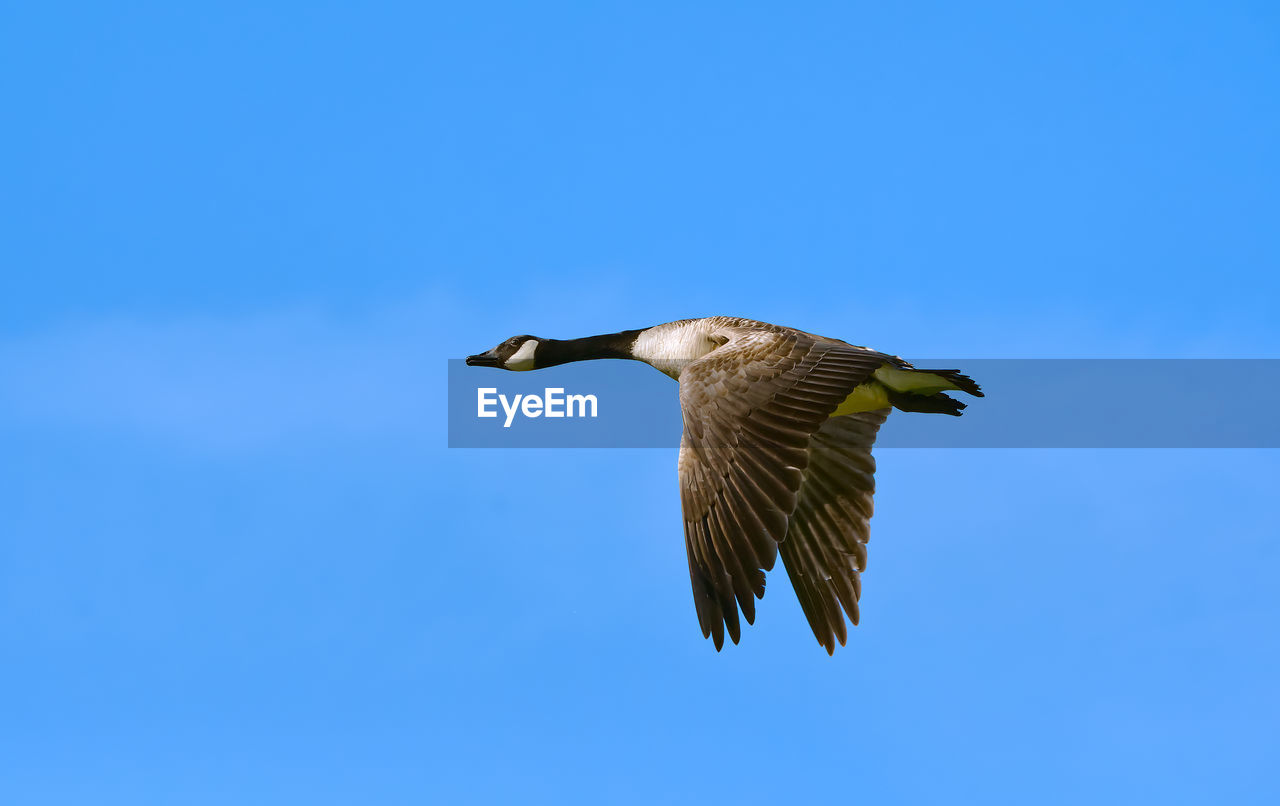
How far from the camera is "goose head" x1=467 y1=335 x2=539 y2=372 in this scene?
14836mm

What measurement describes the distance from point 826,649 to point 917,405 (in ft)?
7.55

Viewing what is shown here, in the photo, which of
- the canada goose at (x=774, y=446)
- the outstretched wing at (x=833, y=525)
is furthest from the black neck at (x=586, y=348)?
the outstretched wing at (x=833, y=525)

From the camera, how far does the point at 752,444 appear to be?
962 centimetres

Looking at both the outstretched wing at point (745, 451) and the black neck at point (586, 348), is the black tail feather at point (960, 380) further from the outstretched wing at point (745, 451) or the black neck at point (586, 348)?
the black neck at point (586, 348)

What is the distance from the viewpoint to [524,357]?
48.8 feet

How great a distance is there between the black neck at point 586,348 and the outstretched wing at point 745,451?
2745 mm

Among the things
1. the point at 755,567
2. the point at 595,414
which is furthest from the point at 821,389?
the point at 595,414

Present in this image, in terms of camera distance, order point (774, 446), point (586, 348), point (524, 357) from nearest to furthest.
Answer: point (774, 446) → point (586, 348) → point (524, 357)

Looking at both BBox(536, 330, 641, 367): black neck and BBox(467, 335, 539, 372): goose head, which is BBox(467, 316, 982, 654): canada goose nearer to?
BBox(536, 330, 641, 367): black neck

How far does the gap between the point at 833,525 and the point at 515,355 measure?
173 inches

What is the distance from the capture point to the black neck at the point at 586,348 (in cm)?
1362

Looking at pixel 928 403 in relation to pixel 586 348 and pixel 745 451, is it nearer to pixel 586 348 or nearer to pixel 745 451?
pixel 745 451

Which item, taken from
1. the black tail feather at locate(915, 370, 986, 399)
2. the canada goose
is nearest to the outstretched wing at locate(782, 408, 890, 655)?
the canada goose

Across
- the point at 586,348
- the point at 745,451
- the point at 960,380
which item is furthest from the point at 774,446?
the point at 586,348
